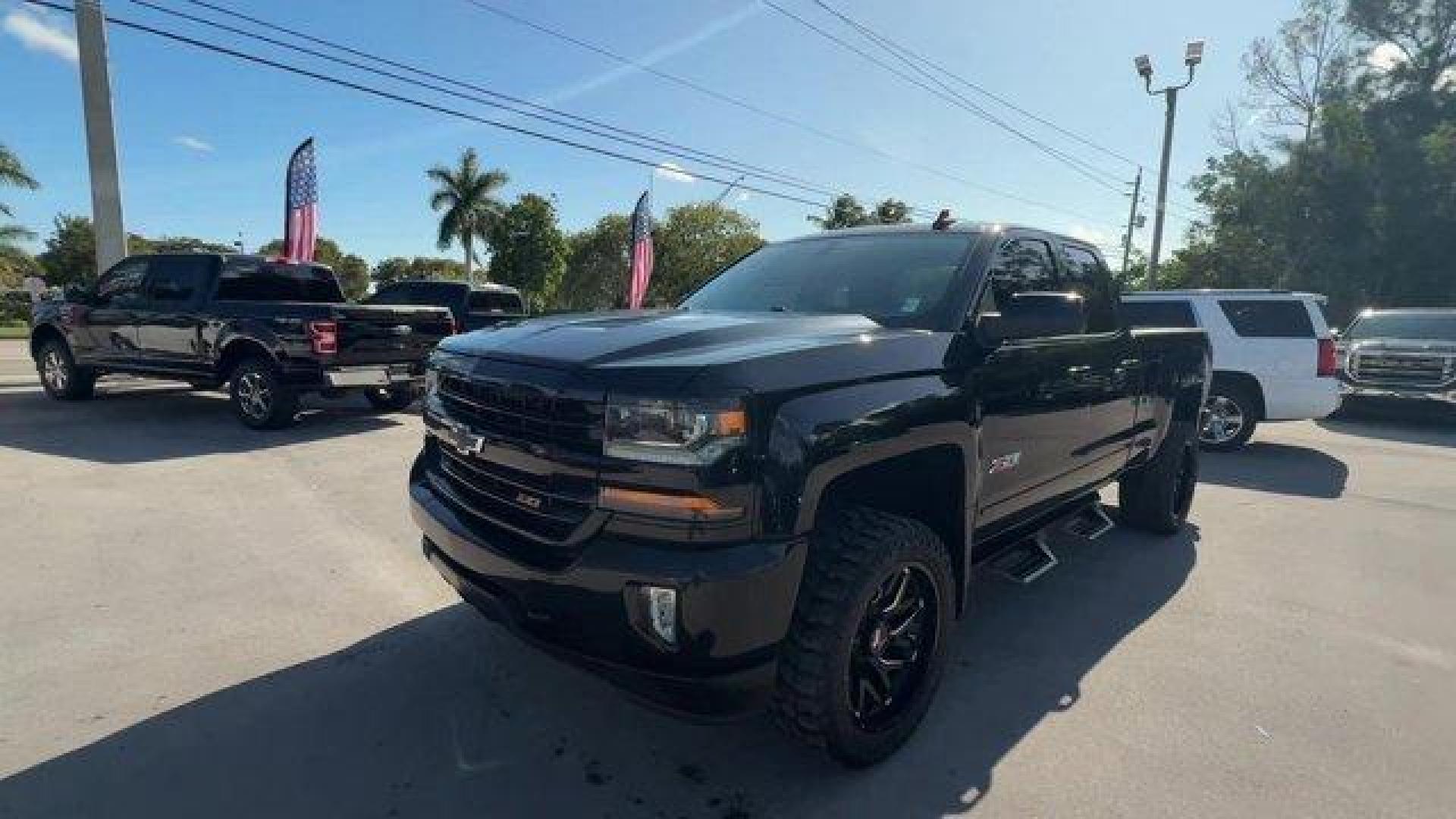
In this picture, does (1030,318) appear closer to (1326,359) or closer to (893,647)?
(893,647)

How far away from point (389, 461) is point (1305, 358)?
384 inches

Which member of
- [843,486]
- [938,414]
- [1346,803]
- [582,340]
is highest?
[582,340]

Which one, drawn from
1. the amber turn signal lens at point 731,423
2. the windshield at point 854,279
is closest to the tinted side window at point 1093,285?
the windshield at point 854,279

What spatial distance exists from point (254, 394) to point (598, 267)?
1841 inches

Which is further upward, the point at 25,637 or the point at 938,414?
the point at 938,414

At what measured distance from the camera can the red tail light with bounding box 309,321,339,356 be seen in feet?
26.6

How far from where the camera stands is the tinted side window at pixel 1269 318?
911 centimetres

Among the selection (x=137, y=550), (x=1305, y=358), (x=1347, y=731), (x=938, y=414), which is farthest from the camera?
(x=1305, y=358)

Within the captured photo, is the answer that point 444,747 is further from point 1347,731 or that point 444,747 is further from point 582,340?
point 1347,731

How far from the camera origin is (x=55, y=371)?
1002 centimetres

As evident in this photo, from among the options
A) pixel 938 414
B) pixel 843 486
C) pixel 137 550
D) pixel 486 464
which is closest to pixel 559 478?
pixel 486 464

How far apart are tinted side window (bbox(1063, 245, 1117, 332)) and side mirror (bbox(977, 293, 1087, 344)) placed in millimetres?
1289

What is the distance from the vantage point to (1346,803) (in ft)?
8.66

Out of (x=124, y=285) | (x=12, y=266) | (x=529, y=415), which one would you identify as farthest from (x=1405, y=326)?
(x=12, y=266)
